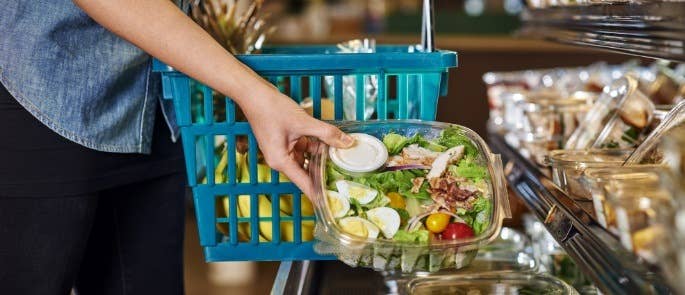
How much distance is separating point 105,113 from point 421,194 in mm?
607

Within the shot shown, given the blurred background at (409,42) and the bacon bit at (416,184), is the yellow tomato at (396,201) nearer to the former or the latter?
the bacon bit at (416,184)

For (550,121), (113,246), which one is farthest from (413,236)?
(550,121)

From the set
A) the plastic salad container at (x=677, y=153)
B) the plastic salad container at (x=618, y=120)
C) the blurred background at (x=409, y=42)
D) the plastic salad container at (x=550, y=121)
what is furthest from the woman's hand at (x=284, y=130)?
the blurred background at (x=409, y=42)

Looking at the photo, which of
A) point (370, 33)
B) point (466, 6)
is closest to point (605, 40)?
point (370, 33)

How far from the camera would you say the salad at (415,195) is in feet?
4.07

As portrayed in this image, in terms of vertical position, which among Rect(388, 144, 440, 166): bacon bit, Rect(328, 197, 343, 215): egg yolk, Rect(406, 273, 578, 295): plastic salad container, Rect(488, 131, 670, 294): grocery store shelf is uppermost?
Rect(388, 144, 440, 166): bacon bit

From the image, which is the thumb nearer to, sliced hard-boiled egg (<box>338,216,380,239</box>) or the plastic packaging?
sliced hard-boiled egg (<box>338,216,380,239</box>)

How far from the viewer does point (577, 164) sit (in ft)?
4.80

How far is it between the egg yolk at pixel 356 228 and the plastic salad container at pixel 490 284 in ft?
1.22

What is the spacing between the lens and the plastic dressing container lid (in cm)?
129

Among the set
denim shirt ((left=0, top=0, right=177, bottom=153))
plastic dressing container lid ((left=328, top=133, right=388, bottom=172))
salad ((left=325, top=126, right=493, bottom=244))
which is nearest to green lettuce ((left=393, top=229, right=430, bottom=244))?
salad ((left=325, top=126, right=493, bottom=244))

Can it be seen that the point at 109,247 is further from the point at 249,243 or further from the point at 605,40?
the point at 605,40

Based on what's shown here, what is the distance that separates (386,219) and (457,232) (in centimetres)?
11

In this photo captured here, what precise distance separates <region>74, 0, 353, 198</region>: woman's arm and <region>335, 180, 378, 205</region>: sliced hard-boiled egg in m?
0.06
